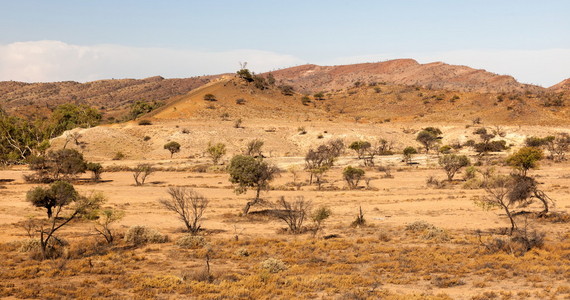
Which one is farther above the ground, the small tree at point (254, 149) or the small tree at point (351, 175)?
the small tree at point (254, 149)

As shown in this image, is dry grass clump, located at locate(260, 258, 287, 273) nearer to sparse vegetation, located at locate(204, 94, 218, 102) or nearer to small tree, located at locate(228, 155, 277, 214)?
small tree, located at locate(228, 155, 277, 214)

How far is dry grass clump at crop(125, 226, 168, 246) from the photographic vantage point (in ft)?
80.9

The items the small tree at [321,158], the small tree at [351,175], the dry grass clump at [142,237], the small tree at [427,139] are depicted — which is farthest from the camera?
the small tree at [427,139]

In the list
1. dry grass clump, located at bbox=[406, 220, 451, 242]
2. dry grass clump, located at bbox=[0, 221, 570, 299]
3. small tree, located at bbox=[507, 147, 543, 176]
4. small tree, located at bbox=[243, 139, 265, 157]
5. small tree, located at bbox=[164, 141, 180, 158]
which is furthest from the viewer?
small tree, located at bbox=[164, 141, 180, 158]

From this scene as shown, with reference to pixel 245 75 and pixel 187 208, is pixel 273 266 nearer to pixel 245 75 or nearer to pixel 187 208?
pixel 187 208

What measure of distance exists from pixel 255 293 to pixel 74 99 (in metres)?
191

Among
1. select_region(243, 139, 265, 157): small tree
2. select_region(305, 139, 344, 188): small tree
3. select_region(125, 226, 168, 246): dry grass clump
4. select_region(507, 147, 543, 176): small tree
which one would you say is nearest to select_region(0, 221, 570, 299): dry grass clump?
select_region(125, 226, 168, 246): dry grass clump

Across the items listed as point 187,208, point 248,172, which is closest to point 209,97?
point 248,172

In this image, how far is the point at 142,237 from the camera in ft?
81.3

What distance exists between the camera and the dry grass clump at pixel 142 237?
24656 millimetres

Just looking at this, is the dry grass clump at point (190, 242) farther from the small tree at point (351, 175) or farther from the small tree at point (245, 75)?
the small tree at point (245, 75)

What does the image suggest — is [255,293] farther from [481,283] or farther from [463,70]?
[463,70]

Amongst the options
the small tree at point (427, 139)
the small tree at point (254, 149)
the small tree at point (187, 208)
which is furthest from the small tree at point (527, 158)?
the small tree at point (254, 149)

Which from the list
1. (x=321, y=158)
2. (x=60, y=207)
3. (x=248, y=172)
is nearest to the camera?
(x=60, y=207)
